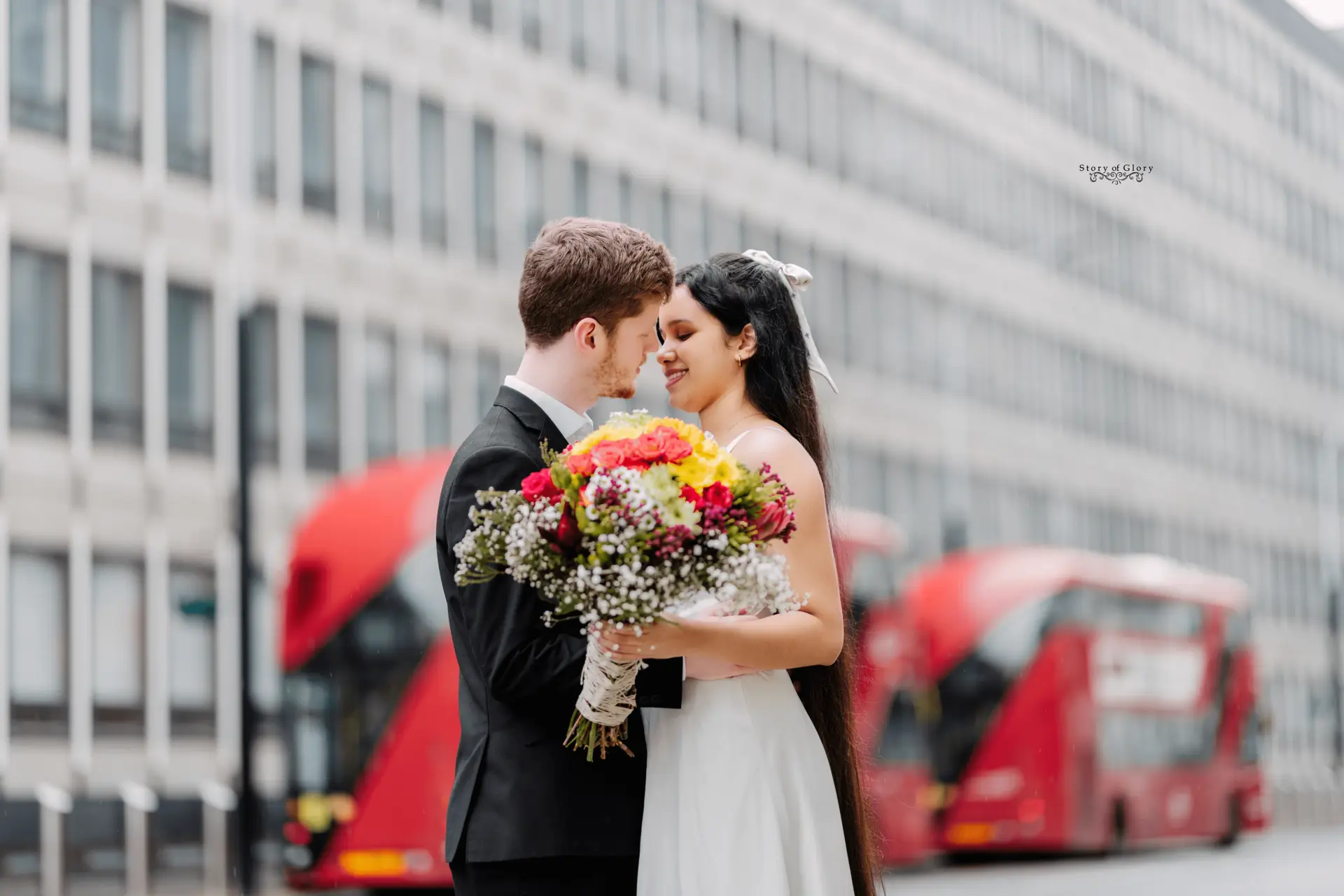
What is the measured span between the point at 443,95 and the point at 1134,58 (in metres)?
8.19

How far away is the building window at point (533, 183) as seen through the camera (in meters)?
25.1

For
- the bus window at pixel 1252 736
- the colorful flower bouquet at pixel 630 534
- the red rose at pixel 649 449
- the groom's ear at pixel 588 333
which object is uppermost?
the groom's ear at pixel 588 333

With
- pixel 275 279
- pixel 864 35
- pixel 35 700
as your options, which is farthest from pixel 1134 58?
pixel 35 700

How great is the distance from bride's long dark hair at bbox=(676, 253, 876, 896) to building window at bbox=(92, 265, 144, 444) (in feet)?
57.5

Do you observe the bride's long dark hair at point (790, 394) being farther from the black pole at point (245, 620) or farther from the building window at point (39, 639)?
the building window at point (39, 639)

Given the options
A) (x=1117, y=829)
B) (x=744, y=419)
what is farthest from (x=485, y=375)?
(x=744, y=419)

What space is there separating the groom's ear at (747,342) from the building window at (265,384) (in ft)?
61.8

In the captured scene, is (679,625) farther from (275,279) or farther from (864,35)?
(864,35)

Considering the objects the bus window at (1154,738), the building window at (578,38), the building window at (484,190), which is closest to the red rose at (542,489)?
the bus window at (1154,738)

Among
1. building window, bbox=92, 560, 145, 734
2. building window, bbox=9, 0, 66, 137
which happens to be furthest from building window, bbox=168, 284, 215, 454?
building window, bbox=9, 0, 66, 137

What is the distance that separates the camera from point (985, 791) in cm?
1941

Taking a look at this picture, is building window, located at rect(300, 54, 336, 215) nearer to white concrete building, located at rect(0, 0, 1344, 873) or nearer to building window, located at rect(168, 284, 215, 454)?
white concrete building, located at rect(0, 0, 1344, 873)

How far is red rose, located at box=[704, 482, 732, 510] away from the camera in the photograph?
9.78 feet

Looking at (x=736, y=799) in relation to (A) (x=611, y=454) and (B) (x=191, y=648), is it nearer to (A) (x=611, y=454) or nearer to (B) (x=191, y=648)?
(A) (x=611, y=454)
